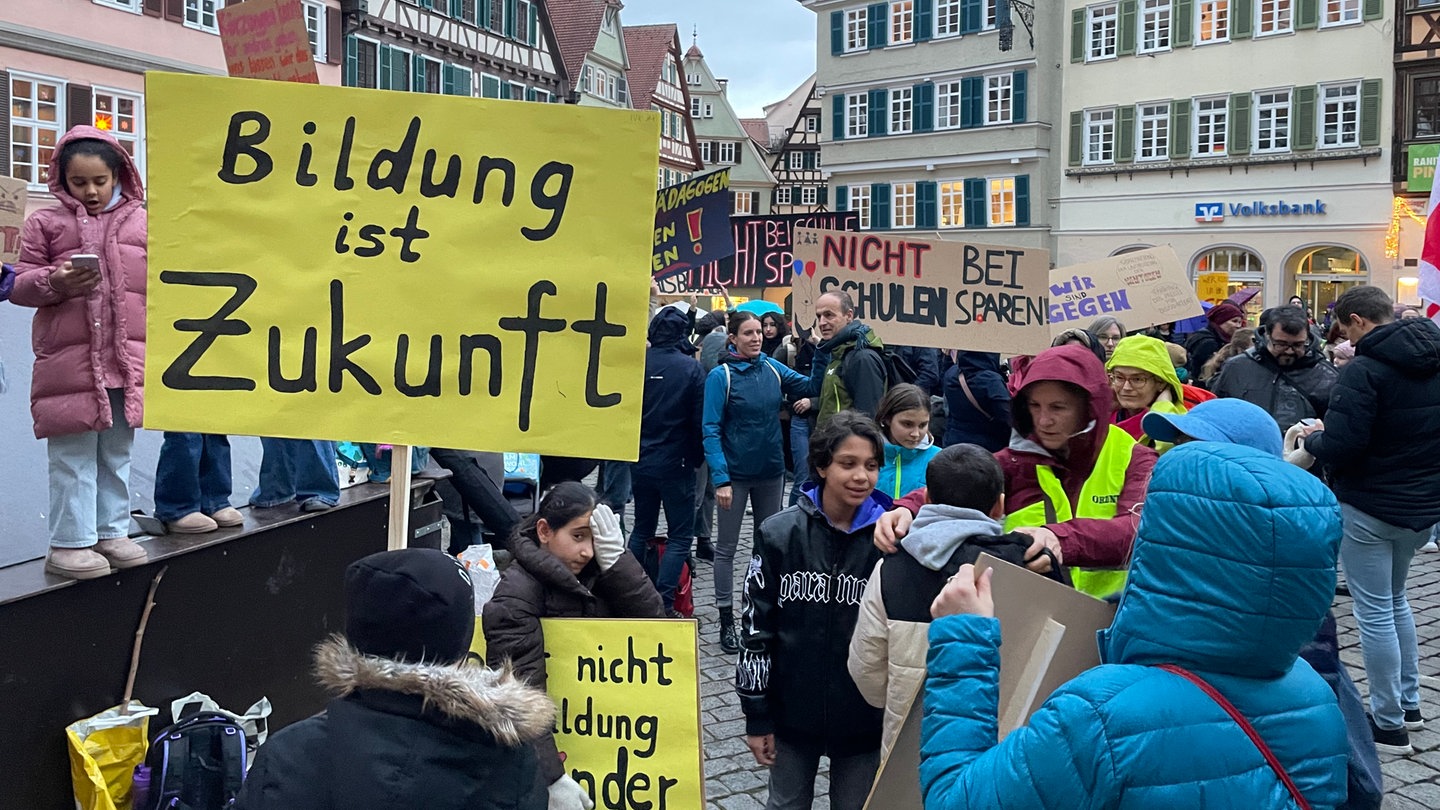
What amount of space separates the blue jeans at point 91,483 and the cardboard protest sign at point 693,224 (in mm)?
8360

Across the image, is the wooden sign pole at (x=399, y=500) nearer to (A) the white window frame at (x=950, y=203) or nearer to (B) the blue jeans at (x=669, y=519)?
(B) the blue jeans at (x=669, y=519)

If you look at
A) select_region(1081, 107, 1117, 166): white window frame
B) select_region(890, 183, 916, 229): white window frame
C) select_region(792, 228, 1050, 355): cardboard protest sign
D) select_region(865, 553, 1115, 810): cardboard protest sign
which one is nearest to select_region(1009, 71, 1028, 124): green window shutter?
select_region(1081, 107, 1117, 166): white window frame

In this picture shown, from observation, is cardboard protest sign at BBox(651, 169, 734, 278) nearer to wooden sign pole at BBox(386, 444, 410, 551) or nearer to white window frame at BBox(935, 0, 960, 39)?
wooden sign pole at BBox(386, 444, 410, 551)

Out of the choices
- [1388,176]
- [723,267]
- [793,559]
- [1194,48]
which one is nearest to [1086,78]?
[1194,48]

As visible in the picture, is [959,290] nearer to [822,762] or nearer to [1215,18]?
[822,762]

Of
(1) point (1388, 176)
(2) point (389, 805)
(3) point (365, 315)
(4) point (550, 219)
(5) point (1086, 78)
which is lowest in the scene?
(2) point (389, 805)

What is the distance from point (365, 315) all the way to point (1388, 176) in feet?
108

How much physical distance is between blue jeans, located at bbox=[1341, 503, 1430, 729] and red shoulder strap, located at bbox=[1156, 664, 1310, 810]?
3953 mm

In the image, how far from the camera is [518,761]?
2.24m

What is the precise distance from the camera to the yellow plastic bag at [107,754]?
3.85 m

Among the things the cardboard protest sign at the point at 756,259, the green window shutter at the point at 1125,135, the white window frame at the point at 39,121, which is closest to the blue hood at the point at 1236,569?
the cardboard protest sign at the point at 756,259

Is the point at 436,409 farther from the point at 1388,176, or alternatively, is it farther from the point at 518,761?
the point at 1388,176

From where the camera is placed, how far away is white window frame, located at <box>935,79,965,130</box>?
39031mm

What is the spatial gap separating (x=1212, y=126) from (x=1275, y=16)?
316 centimetres
